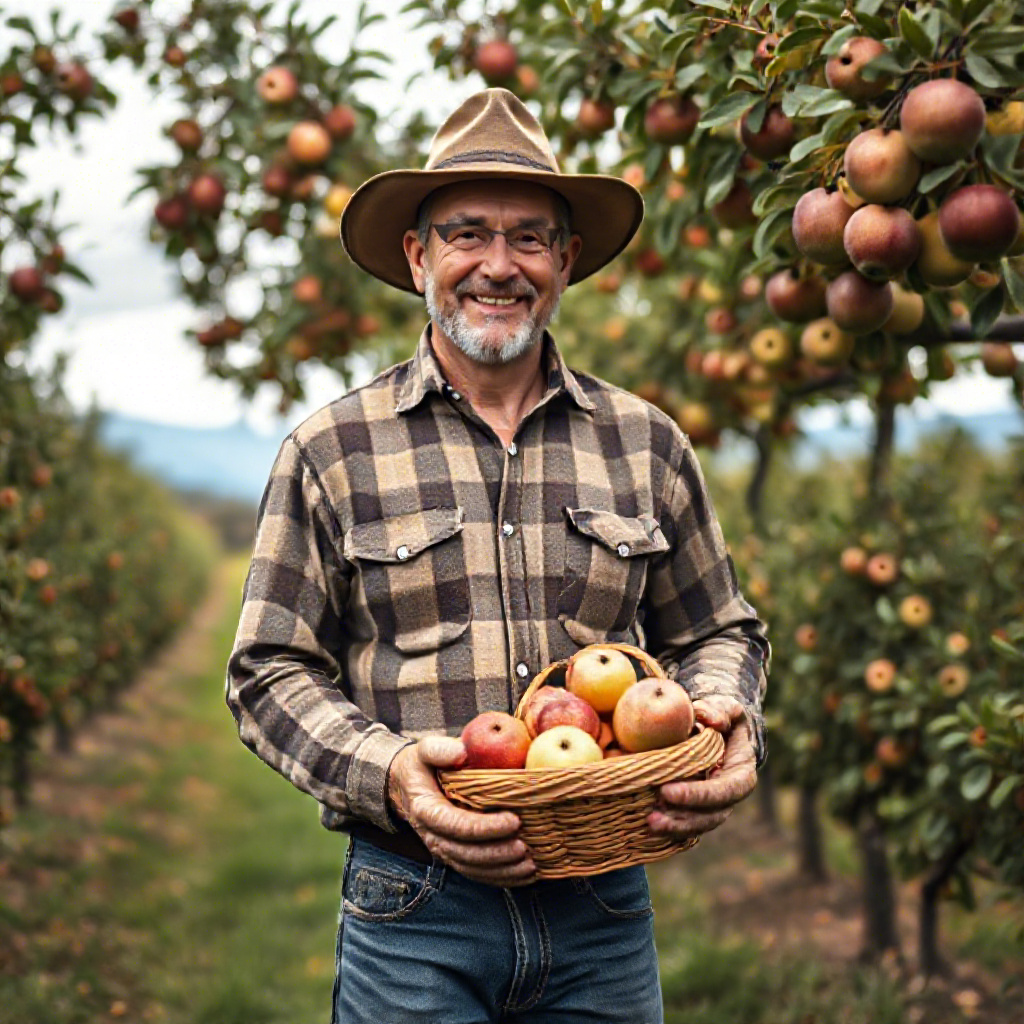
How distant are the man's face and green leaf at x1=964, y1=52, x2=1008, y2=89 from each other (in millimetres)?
770

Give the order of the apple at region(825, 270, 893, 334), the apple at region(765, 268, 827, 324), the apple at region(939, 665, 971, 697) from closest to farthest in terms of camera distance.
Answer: the apple at region(825, 270, 893, 334), the apple at region(765, 268, 827, 324), the apple at region(939, 665, 971, 697)

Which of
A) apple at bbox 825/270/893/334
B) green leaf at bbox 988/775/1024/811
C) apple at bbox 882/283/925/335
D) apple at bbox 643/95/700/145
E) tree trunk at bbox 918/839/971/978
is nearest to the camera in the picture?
apple at bbox 825/270/893/334

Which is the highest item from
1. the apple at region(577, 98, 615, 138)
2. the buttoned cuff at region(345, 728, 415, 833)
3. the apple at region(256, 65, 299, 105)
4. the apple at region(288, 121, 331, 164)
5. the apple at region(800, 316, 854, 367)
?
the apple at region(256, 65, 299, 105)

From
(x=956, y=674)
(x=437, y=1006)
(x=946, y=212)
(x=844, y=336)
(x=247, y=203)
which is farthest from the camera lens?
(x=247, y=203)

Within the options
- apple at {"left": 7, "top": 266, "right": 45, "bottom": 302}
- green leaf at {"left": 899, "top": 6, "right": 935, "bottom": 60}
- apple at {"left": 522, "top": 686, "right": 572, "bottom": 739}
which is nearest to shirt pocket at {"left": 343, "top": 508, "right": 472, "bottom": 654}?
apple at {"left": 522, "top": 686, "right": 572, "bottom": 739}

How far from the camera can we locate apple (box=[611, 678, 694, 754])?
6.43 ft

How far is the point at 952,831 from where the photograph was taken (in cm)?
404

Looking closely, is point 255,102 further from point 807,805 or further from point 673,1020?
point 807,805

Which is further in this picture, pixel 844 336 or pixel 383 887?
pixel 844 336

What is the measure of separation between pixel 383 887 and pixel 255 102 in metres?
3.31

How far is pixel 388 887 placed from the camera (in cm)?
210

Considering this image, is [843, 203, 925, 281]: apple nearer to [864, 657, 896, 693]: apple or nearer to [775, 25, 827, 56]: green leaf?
[775, 25, 827, 56]: green leaf

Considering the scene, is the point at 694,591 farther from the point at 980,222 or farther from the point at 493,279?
the point at 980,222

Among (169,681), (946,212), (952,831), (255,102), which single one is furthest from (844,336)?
(169,681)
